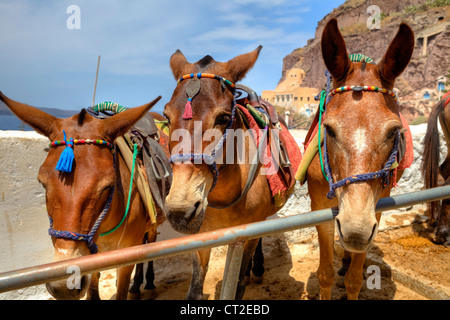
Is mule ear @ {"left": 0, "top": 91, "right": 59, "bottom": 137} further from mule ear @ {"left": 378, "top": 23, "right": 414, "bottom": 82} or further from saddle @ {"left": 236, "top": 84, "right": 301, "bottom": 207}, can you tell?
mule ear @ {"left": 378, "top": 23, "right": 414, "bottom": 82}

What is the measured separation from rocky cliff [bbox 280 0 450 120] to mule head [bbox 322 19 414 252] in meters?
26.3

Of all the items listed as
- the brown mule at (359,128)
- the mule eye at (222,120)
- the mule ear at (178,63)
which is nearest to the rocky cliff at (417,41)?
the mule ear at (178,63)

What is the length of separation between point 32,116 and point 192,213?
1.32 m

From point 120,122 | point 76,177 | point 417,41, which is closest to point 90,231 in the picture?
point 76,177

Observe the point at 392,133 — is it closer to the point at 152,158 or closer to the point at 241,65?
the point at 241,65

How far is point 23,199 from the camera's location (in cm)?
313

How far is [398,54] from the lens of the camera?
6.08ft

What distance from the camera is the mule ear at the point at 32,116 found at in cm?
195

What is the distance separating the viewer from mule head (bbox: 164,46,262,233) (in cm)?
181

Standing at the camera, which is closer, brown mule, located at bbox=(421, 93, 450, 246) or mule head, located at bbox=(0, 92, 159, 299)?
mule head, located at bbox=(0, 92, 159, 299)

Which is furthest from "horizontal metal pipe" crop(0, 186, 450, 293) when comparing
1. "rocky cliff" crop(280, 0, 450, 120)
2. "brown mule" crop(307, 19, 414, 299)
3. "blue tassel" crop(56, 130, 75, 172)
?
"rocky cliff" crop(280, 0, 450, 120)

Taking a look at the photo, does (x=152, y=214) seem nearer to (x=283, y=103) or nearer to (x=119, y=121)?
(x=119, y=121)

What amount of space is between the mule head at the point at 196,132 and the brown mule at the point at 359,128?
2.45 ft

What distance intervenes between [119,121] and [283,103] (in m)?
93.3
